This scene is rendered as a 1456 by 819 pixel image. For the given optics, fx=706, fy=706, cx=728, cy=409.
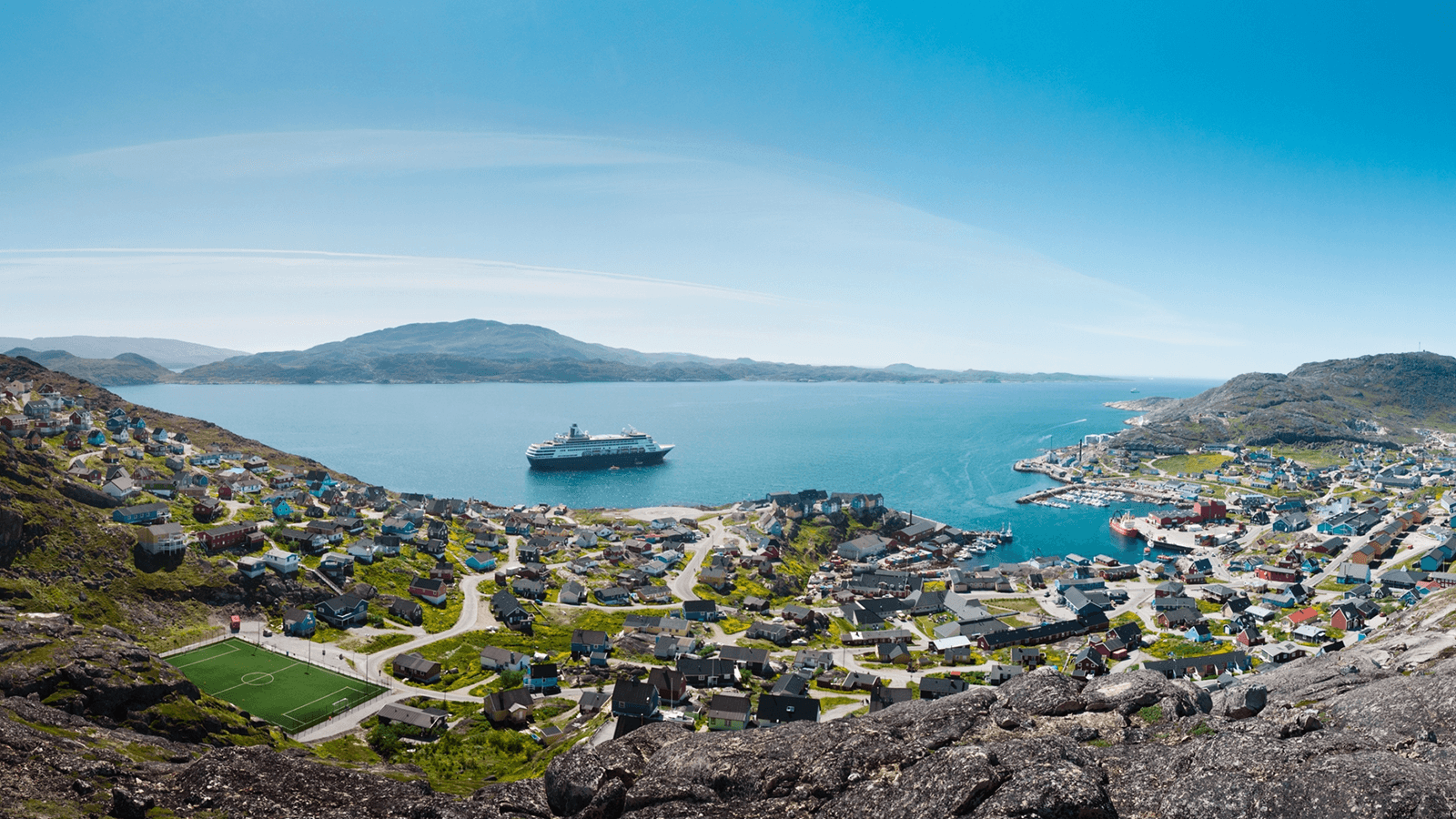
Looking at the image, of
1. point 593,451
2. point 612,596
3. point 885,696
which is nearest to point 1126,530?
point 885,696

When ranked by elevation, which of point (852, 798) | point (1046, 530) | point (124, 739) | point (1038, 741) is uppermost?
point (1038, 741)

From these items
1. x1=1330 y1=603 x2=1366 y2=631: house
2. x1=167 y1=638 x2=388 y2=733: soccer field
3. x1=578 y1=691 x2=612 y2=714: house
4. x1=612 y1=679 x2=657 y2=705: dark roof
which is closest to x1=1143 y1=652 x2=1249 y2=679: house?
x1=1330 y1=603 x2=1366 y2=631: house

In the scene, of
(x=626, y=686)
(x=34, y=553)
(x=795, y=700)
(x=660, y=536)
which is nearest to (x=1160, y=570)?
(x=660, y=536)

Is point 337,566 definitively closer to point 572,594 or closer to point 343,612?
point 343,612

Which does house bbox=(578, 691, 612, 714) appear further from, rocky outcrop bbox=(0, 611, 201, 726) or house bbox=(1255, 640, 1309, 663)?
house bbox=(1255, 640, 1309, 663)

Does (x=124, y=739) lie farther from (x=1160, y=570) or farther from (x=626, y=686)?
(x=1160, y=570)

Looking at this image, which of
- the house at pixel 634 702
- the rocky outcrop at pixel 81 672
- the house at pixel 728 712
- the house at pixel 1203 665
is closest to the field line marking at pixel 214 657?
the rocky outcrop at pixel 81 672
